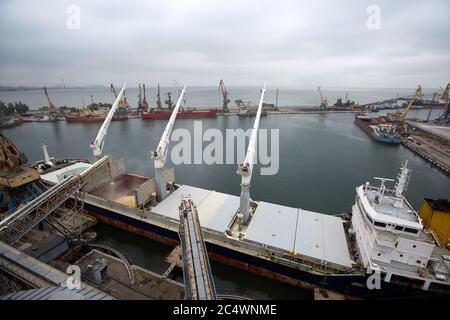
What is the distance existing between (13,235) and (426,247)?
27539 mm

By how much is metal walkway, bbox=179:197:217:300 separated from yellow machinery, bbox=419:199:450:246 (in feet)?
55.4

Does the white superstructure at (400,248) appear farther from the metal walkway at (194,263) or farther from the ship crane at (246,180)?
the metal walkway at (194,263)

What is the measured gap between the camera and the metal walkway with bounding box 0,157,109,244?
14.9m

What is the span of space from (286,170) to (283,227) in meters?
22.1

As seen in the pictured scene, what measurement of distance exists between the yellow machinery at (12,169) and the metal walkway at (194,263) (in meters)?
18.2

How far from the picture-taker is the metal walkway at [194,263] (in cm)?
958

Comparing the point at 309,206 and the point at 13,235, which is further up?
the point at 13,235

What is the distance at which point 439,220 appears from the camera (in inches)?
626

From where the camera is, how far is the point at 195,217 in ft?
49.1

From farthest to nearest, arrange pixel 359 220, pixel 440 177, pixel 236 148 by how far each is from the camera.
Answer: pixel 236 148, pixel 440 177, pixel 359 220

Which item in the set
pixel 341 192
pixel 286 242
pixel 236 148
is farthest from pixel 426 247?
pixel 236 148

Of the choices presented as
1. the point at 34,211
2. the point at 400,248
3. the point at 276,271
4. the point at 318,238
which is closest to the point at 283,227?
the point at 318,238

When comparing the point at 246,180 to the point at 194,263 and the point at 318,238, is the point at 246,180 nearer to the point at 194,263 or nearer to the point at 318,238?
the point at 318,238
